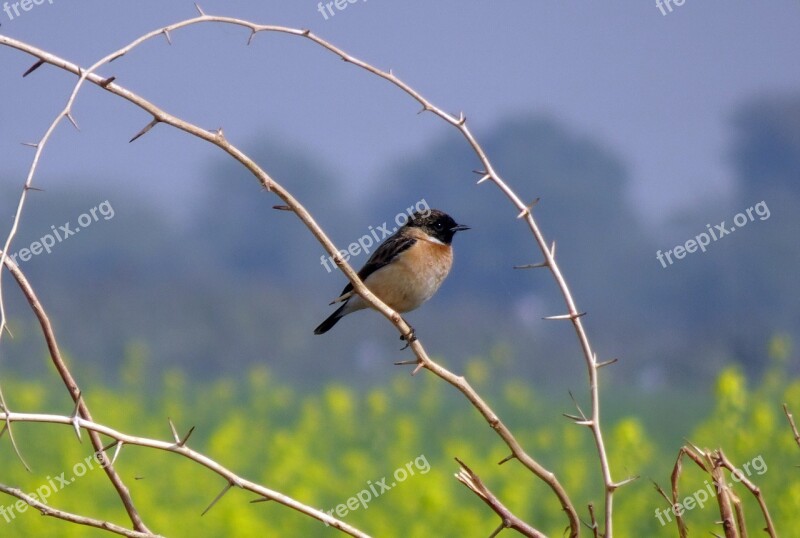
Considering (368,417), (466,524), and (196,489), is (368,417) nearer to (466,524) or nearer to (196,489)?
(196,489)

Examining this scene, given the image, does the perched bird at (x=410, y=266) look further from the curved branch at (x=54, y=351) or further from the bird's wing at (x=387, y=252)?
the curved branch at (x=54, y=351)

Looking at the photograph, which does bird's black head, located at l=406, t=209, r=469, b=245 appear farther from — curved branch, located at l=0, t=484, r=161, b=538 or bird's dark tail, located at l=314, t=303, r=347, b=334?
curved branch, located at l=0, t=484, r=161, b=538

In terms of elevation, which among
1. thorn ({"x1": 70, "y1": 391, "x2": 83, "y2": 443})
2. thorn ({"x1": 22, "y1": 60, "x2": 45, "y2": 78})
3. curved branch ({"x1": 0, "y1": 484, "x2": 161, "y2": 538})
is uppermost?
thorn ({"x1": 22, "y1": 60, "x2": 45, "y2": 78})

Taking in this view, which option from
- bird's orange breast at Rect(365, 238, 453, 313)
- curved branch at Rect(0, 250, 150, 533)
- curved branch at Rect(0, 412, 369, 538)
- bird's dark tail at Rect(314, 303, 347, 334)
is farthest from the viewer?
bird's dark tail at Rect(314, 303, 347, 334)

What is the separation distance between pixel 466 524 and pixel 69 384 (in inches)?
184

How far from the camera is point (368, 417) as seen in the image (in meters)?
8.97

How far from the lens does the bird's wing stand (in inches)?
167

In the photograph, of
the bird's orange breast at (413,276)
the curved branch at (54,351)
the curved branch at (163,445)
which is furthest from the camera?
the bird's orange breast at (413,276)

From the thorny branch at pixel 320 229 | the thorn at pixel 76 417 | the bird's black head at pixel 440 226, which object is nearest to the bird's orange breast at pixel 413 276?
the bird's black head at pixel 440 226

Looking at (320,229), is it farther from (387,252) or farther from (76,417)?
(387,252)

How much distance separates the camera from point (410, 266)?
13.3 feet

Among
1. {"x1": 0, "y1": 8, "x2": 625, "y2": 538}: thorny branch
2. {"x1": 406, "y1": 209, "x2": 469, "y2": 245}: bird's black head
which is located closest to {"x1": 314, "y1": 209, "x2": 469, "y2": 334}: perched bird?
{"x1": 406, "y1": 209, "x2": 469, "y2": 245}: bird's black head

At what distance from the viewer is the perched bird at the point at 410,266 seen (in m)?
4.02

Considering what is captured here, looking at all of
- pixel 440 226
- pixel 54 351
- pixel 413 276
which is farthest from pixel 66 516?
pixel 440 226
